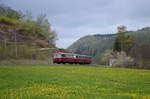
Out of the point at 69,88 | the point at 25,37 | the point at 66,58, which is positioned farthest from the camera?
the point at 25,37

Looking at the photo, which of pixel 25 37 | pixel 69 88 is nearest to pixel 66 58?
pixel 25 37

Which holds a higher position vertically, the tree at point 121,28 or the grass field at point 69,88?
the tree at point 121,28

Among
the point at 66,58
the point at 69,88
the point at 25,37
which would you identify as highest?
the point at 25,37

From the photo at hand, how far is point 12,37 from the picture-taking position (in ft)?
295

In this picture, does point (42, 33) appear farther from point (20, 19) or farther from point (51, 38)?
point (20, 19)

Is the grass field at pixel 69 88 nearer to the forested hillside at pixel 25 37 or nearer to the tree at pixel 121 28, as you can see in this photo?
the forested hillside at pixel 25 37

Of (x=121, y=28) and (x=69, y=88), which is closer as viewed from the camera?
(x=69, y=88)

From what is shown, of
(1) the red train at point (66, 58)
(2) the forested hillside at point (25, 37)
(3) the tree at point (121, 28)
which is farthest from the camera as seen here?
(3) the tree at point (121, 28)

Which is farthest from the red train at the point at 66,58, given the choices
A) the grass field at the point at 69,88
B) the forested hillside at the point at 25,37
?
the grass field at the point at 69,88

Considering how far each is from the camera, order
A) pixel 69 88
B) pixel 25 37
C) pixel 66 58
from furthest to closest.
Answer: pixel 25 37
pixel 66 58
pixel 69 88

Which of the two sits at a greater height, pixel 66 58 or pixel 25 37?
pixel 25 37

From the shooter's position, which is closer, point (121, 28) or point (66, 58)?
point (66, 58)

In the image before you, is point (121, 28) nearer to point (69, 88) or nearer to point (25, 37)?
point (25, 37)

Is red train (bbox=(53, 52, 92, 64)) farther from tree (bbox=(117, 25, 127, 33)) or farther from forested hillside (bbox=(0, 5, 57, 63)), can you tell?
tree (bbox=(117, 25, 127, 33))
